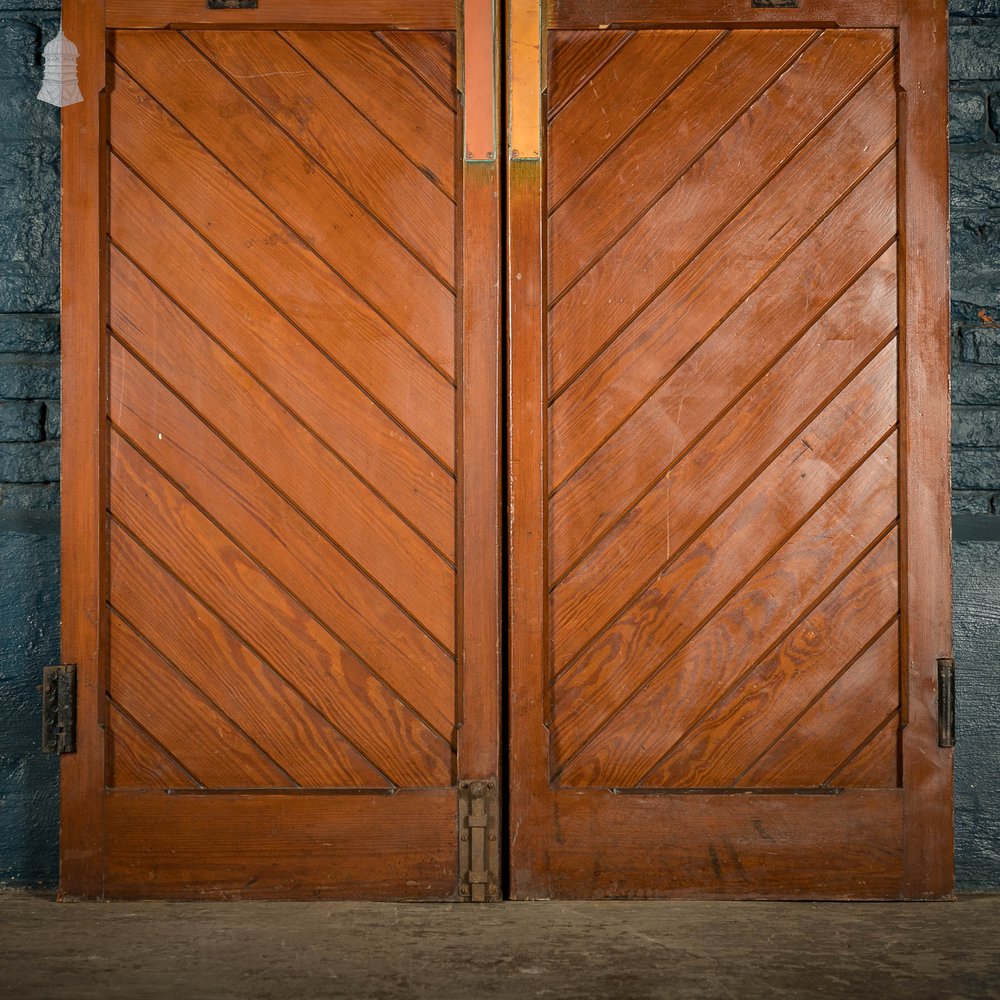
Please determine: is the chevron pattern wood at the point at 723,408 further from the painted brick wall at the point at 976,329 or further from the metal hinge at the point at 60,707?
the metal hinge at the point at 60,707

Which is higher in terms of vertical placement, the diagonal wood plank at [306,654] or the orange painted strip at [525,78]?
the orange painted strip at [525,78]

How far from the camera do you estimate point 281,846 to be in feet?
8.18

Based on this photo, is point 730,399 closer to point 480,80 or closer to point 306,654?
point 480,80

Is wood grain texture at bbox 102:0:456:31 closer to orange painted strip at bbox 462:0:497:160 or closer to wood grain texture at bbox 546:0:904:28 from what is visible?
orange painted strip at bbox 462:0:497:160

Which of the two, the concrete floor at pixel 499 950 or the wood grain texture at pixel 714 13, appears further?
the wood grain texture at pixel 714 13

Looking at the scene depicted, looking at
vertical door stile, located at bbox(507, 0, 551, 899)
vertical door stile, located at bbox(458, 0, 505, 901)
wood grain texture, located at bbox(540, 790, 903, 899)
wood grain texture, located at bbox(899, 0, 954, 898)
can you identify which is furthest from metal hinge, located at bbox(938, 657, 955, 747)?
vertical door stile, located at bbox(458, 0, 505, 901)

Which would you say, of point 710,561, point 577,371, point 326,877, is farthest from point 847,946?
point 577,371

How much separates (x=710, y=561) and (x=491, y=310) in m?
0.85

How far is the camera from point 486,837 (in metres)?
2.50

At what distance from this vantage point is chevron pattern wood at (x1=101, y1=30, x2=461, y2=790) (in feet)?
8.27

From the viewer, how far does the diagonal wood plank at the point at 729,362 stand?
254cm

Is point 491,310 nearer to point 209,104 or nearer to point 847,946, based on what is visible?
point 209,104

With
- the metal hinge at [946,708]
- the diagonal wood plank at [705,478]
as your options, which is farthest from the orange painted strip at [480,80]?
the metal hinge at [946,708]

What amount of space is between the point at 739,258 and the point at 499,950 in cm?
177
